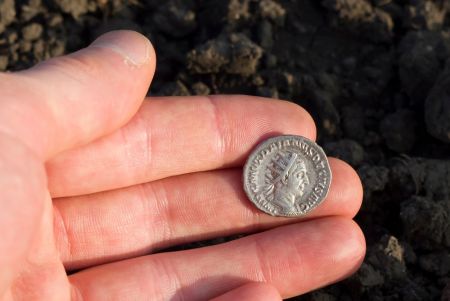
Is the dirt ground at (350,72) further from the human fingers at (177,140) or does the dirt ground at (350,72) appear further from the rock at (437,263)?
the human fingers at (177,140)

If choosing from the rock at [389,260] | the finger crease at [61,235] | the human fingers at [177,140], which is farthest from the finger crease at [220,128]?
the rock at [389,260]

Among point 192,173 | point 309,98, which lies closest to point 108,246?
point 192,173

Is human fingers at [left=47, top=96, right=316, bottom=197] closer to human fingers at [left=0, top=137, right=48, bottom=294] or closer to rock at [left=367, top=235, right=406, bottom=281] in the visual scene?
human fingers at [left=0, top=137, right=48, bottom=294]

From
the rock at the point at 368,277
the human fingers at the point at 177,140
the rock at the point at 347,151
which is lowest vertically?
the rock at the point at 368,277

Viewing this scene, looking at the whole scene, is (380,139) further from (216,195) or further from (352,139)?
(216,195)

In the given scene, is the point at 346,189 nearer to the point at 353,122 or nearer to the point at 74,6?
the point at 353,122

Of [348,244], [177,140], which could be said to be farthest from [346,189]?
[177,140]
